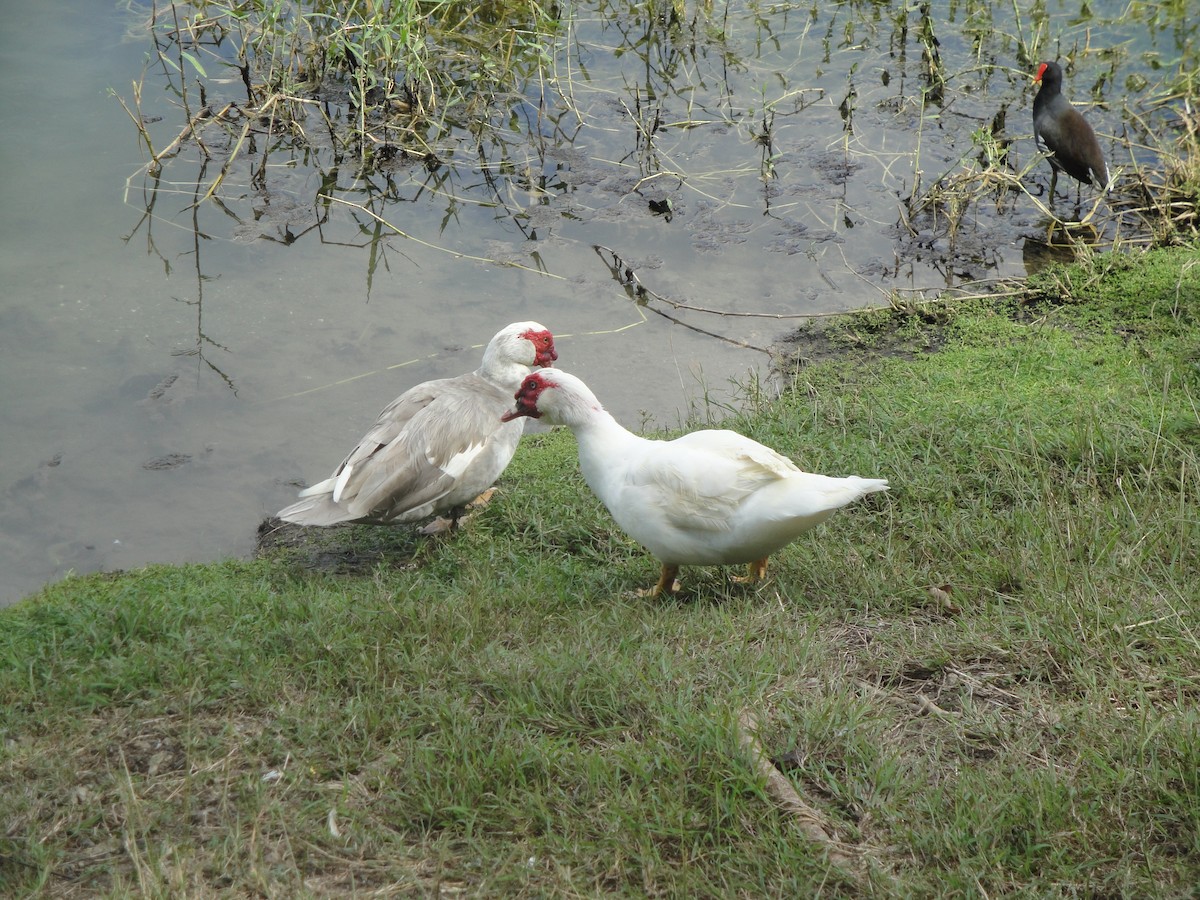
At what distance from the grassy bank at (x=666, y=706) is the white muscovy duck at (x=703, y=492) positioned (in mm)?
254

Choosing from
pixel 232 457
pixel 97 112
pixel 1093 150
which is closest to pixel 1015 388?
pixel 1093 150

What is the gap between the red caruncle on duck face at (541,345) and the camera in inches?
230

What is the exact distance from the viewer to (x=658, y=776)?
3068mm

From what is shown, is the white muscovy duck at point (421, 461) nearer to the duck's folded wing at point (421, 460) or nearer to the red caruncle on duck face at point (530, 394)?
the duck's folded wing at point (421, 460)

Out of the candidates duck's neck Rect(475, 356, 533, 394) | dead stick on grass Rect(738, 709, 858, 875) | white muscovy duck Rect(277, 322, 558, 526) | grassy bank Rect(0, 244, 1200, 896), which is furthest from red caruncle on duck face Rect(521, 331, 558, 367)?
dead stick on grass Rect(738, 709, 858, 875)

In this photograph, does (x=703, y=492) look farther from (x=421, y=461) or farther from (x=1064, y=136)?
(x=1064, y=136)

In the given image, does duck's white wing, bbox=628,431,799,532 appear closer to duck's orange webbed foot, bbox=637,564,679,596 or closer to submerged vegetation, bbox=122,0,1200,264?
duck's orange webbed foot, bbox=637,564,679,596

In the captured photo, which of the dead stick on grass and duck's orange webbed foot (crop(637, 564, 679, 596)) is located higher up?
the dead stick on grass

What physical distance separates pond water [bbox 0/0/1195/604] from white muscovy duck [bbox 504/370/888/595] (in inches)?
51.6

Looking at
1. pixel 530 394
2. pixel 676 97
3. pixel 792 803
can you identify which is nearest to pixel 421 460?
pixel 530 394

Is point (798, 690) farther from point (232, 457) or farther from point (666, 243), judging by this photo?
point (666, 243)

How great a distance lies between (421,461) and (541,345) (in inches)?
47.1

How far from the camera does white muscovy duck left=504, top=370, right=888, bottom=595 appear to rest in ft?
12.7

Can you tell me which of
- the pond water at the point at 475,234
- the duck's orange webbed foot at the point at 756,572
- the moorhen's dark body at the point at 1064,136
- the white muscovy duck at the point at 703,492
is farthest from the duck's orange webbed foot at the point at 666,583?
the moorhen's dark body at the point at 1064,136
